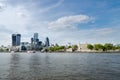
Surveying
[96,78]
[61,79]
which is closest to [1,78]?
[61,79]

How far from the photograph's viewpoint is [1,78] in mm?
41594

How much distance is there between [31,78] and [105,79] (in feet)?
44.8

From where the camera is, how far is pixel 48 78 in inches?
1658

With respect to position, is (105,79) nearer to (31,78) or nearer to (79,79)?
(79,79)

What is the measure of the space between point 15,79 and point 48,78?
6.10 m

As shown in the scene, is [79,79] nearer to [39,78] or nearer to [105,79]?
[105,79]

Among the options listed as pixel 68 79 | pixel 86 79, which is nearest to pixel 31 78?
pixel 68 79

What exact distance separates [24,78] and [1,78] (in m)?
4.31

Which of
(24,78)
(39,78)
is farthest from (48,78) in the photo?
(24,78)

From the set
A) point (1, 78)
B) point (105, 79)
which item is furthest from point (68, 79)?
point (1, 78)

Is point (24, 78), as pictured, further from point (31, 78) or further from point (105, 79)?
point (105, 79)

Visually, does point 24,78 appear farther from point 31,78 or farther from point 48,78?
point 48,78

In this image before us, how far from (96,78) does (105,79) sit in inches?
69.6

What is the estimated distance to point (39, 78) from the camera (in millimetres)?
42094
